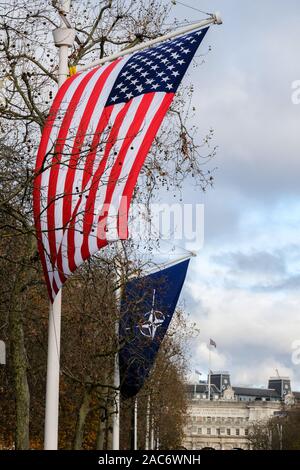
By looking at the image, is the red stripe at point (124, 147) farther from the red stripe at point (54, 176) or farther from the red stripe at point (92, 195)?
the red stripe at point (54, 176)

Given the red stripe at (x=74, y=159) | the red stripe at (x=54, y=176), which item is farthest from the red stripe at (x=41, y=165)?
the red stripe at (x=74, y=159)

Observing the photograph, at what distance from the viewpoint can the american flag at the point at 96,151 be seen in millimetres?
16500

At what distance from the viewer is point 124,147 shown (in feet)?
55.2

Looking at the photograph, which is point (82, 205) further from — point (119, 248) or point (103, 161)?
point (119, 248)

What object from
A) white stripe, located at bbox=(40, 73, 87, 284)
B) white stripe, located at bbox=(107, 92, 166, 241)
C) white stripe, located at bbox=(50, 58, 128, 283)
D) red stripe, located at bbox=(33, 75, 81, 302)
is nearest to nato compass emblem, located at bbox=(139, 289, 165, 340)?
red stripe, located at bbox=(33, 75, 81, 302)

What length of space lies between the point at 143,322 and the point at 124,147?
1046cm

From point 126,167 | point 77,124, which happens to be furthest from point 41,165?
point 126,167

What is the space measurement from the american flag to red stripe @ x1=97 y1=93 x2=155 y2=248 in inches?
0.6

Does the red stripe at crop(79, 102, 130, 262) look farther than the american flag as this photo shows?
No

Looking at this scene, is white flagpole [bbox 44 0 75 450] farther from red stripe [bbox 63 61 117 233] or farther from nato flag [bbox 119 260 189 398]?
nato flag [bbox 119 260 189 398]

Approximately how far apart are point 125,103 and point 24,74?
4152 millimetres

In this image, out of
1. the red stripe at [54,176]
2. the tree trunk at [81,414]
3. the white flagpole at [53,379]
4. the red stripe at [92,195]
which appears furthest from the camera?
the tree trunk at [81,414]

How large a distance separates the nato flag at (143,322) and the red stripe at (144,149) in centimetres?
989

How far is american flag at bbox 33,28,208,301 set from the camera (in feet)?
54.1
